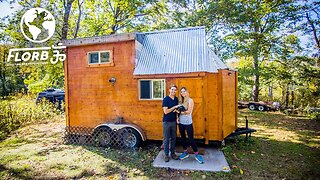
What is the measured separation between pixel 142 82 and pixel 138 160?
2.34m

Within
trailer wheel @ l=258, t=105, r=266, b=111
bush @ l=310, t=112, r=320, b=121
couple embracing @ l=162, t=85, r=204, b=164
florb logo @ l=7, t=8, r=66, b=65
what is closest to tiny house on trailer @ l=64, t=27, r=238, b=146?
couple embracing @ l=162, t=85, r=204, b=164

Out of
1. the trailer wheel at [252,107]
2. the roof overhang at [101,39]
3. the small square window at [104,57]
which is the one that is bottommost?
the trailer wheel at [252,107]

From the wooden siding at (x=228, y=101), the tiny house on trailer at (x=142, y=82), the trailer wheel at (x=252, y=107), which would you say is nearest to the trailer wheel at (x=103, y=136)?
the tiny house on trailer at (x=142, y=82)

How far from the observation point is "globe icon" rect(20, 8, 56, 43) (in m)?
9.84

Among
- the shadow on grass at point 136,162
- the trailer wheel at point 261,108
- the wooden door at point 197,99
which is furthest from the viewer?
the trailer wheel at point 261,108

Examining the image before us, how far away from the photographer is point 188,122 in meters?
5.13

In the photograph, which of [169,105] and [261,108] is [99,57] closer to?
[169,105]

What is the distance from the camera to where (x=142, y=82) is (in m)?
6.50

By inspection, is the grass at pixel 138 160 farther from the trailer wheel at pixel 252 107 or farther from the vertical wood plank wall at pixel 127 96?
the trailer wheel at pixel 252 107

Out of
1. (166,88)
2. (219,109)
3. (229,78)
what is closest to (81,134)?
(166,88)

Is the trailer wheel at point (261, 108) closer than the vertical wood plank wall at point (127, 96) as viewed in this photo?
No

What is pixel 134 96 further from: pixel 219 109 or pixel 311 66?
pixel 311 66

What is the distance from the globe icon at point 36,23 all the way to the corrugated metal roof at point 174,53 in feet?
19.5

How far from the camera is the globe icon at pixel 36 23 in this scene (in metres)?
9.84
